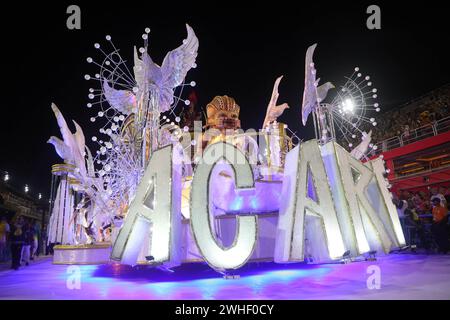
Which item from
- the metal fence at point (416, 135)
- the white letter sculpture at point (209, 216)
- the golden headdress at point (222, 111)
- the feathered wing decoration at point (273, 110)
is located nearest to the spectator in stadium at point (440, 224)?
the feathered wing decoration at point (273, 110)

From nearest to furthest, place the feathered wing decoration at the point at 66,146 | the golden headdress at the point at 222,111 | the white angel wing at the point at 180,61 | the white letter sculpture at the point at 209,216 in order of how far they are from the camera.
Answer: the white letter sculpture at the point at 209,216, the white angel wing at the point at 180,61, the feathered wing decoration at the point at 66,146, the golden headdress at the point at 222,111

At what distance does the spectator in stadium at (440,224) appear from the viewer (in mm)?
8445

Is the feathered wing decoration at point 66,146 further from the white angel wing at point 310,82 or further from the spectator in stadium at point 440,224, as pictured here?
the spectator in stadium at point 440,224

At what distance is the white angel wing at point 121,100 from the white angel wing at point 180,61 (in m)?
1.39

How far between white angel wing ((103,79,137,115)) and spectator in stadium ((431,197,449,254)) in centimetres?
806

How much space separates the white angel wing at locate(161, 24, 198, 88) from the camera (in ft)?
21.9

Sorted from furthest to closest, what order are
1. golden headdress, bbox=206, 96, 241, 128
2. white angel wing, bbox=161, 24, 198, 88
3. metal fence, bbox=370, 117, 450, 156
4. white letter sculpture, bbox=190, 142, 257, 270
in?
metal fence, bbox=370, 117, 450, 156 < golden headdress, bbox=206, 96, 241, 128 < white angel wing, bbox=161, 24, 198, 88 < white letter sculpture, bbox=190, 142, 257, 270

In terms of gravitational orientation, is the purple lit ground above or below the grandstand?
below

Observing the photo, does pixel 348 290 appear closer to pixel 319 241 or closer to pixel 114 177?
pixel 319 241

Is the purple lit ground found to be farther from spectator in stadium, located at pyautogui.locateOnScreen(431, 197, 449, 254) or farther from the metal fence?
the metal fence

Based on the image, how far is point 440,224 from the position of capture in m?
8.48

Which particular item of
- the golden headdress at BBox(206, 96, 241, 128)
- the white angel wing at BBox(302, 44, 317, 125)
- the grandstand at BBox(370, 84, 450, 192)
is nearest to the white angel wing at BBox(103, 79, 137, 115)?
the golden headdress at BBox(206, 96, 241, 128)
